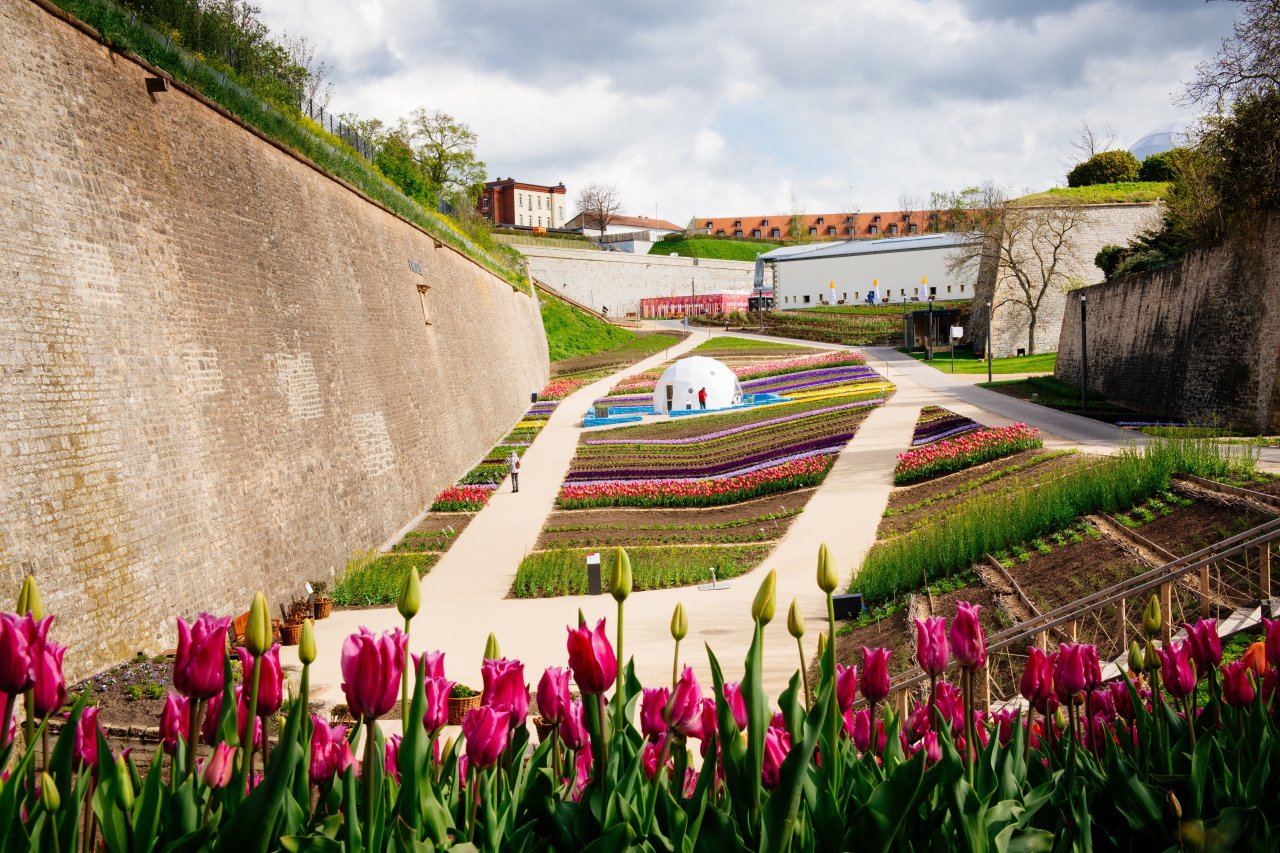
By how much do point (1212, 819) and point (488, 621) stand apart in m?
11.0

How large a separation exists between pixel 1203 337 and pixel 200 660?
23200 millimetres

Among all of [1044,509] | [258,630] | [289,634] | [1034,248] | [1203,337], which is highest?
[1034,248]

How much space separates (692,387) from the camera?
34.7m

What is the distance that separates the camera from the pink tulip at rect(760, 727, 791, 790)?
2535 millimetres

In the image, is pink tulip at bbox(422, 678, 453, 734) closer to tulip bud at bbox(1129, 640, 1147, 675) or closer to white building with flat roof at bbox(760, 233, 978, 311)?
tulip bud at bbox(1129, 640, 1147, 675)

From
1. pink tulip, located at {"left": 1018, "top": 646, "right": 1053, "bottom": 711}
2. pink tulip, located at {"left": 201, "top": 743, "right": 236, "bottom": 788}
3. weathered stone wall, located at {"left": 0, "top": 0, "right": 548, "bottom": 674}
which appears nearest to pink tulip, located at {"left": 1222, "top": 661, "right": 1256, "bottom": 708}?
pink tulip, located at {"left": 1018, "top": 646, "right": 1053, "bottom": 711}

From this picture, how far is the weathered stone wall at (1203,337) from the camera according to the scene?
1844 centimetres

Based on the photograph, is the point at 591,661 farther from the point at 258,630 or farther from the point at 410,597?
the point at 258,630

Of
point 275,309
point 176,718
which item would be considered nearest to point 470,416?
point 275,309

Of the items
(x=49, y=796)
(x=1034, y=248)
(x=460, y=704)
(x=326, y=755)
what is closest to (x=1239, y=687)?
(x=326, y=755)

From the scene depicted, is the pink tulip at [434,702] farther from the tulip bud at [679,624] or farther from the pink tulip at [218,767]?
the tulip bud at [679,624]

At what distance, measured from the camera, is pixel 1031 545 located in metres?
11.6

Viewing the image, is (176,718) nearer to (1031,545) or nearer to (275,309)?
(1031,545)

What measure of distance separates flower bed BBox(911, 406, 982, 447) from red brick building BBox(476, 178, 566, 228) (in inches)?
3330
